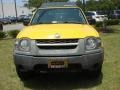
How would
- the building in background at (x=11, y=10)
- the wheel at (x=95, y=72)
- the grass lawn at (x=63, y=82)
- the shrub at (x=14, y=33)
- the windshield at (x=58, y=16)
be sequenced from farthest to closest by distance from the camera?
the building in background at (x=11, y=10), the shrub at (x=14, y=33), the windshield at (x=58, y=16), the wheel at (x=95, y=72), the grass lawn at (x=63, y=82)

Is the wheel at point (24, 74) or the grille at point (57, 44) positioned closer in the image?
the grille at point (57, 44)

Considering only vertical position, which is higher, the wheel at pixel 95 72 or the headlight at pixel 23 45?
the headlight at pixel 23 45

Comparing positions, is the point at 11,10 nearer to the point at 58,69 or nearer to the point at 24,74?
the point at 24,74

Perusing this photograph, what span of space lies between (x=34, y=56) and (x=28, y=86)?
2.95 ft

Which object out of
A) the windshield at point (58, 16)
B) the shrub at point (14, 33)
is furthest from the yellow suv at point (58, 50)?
the shrub at point (14, 33)

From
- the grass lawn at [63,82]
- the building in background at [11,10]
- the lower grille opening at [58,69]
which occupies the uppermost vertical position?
the lower grille opening at [58,69]

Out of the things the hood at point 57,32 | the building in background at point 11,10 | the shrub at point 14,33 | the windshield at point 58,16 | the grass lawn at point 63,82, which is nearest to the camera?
the hood at point 57,32

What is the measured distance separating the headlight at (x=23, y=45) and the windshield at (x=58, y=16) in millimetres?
1454

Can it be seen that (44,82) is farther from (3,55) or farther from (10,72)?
(3,55)

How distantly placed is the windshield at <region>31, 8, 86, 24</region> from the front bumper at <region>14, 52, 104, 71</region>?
160 cm

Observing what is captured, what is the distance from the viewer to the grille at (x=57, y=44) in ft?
22.1

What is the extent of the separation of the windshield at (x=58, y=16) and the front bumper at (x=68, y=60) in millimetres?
1604

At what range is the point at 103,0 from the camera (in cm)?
2814

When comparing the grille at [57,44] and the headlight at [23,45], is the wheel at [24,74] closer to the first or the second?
the headlight at [23,45]
